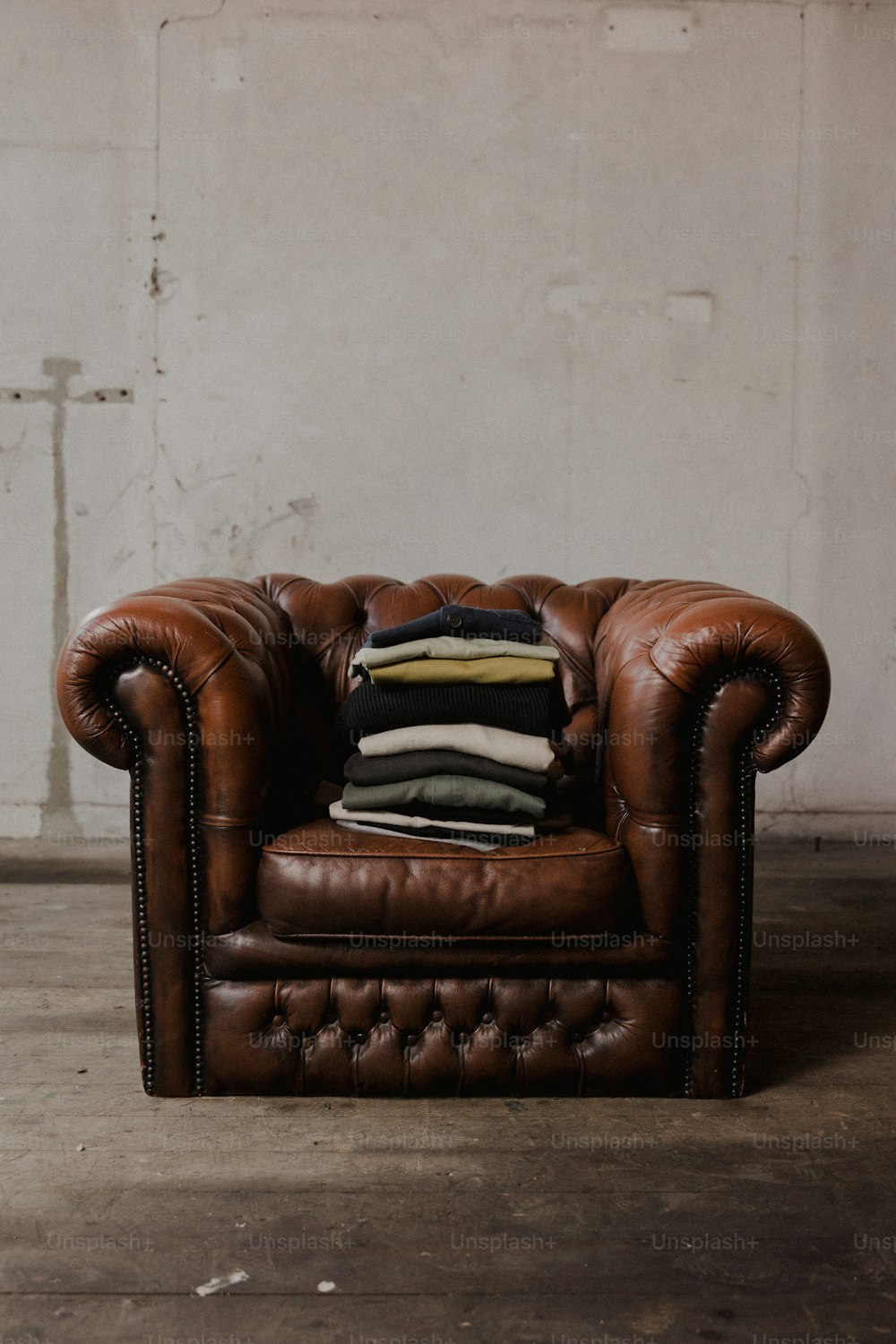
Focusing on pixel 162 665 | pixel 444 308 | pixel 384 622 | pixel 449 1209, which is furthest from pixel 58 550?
pixel 449 1209

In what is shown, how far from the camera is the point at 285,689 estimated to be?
2.03m

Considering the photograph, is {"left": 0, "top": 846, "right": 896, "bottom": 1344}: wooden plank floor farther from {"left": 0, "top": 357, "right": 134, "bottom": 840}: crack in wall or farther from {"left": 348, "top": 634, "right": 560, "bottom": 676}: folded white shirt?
{"left": 0, "top": 357, "right": 134, "bottom": 840}: crack in wall

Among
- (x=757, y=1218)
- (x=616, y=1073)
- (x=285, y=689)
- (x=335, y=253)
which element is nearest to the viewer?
(x=757, y=1218)

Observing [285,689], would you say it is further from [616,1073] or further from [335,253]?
[335,253]

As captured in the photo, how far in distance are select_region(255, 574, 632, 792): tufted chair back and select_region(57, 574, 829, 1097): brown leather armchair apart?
41 cm

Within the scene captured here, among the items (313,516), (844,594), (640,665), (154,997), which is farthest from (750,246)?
(154,997)

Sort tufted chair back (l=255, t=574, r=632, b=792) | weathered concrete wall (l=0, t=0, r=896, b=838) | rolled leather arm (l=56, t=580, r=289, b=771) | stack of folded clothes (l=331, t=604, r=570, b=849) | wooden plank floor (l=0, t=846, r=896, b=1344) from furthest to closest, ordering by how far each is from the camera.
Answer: weathered concrete wall (l=0, t=0, r=896, b=838) → tufted chair back (l=255, t=574, r=632, b=792) → stack of folded clothes (l=331, t=604, r=570, b=849) → rolled leather arm (l=56, t=580, r=289, b=771) → wooden plank floor (l=0, t=846, r=896, b=1344)

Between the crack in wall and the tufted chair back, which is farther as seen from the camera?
the crack in wall

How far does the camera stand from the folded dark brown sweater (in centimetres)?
175

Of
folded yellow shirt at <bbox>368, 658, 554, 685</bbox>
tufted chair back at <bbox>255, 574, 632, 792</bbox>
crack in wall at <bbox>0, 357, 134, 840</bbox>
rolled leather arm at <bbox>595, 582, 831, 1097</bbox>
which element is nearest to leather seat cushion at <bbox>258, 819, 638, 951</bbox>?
rolled leather arm at <bbox>595, 582, 831, 1097</bbox>

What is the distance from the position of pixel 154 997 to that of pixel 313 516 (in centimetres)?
203

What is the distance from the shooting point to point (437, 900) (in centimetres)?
162

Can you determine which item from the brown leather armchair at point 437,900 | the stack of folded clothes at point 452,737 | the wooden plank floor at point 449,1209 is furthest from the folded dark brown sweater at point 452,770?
the wooden plank floor at point 449,1209

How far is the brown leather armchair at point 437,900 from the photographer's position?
163 centimetres
